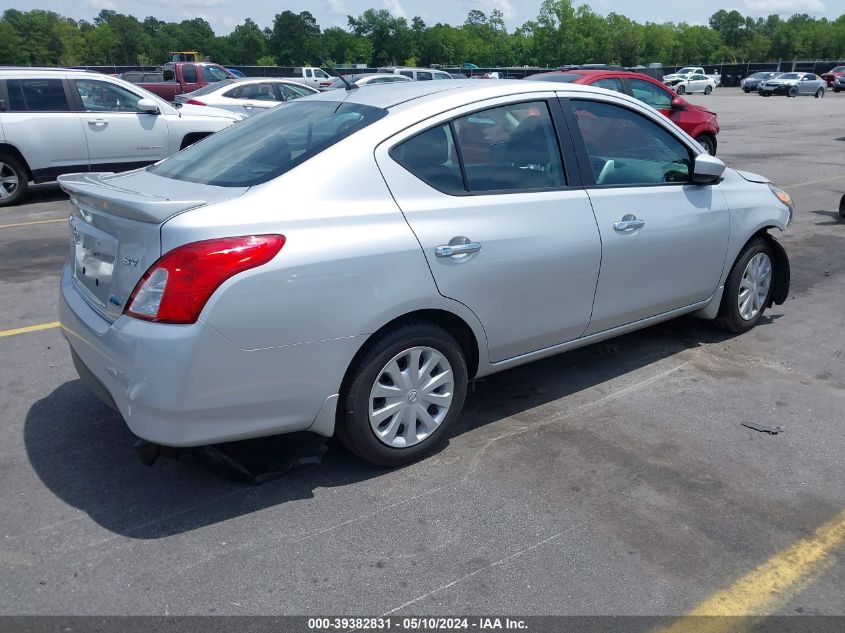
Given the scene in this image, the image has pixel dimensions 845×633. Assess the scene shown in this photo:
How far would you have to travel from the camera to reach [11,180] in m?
10.6

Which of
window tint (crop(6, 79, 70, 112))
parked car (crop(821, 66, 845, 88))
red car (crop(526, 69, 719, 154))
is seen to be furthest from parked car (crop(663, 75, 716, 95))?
window tint (crop(6, 79, 70, 112))

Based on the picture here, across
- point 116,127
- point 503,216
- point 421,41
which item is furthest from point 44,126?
point 421,41

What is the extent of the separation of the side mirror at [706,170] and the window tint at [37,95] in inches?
355

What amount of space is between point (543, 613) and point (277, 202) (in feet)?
6.26

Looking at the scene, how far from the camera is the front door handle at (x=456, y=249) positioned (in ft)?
12.0

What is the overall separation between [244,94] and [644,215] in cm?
1287

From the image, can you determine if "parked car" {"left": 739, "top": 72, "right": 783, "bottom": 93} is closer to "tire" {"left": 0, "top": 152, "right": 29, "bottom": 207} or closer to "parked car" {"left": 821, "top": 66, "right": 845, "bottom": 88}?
"parked car" {"left": 821, "top": 66, "right": 845, "bottom": 88}

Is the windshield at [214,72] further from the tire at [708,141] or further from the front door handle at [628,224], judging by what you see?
the front door handle at [628,224]

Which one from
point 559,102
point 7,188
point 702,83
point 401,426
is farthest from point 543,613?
point 702,83

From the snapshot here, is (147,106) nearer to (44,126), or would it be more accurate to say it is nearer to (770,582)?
(44,126)

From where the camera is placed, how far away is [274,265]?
3.17m

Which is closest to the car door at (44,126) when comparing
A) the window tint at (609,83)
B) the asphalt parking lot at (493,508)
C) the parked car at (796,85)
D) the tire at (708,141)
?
the asphalt parking lot at (493,508)

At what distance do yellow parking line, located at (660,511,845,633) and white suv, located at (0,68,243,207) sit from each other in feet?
33.9

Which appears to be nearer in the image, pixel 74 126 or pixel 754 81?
pixel 74 126
